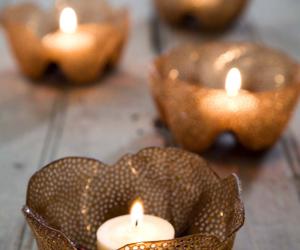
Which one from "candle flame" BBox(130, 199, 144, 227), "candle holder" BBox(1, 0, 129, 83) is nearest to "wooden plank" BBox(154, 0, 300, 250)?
"candle flame" BBox(130, 199, 144, 227)

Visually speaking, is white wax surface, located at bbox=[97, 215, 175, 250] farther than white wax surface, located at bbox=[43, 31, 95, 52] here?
No

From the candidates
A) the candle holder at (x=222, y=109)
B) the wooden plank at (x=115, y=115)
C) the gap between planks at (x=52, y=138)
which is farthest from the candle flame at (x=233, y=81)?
the gap between planks at (x=52, y=138)

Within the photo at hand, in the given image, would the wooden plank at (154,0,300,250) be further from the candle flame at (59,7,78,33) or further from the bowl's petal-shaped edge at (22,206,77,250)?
the candle flame at (59,7,78,33)

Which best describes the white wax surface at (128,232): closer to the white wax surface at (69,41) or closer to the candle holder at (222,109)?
the candle holder at (222,109)

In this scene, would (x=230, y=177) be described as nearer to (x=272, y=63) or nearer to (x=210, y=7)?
(x=272, y=63)

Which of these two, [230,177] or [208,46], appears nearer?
[230,177]

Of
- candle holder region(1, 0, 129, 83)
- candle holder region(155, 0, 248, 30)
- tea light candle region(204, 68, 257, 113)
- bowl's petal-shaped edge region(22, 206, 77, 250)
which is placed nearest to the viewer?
bowl's petal-shaped edge region(22, 206, 77, 250)

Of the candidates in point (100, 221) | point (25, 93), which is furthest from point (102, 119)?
point (100, 221)

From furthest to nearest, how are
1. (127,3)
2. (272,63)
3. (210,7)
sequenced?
(127,3) < (210,7) < (272,63)
